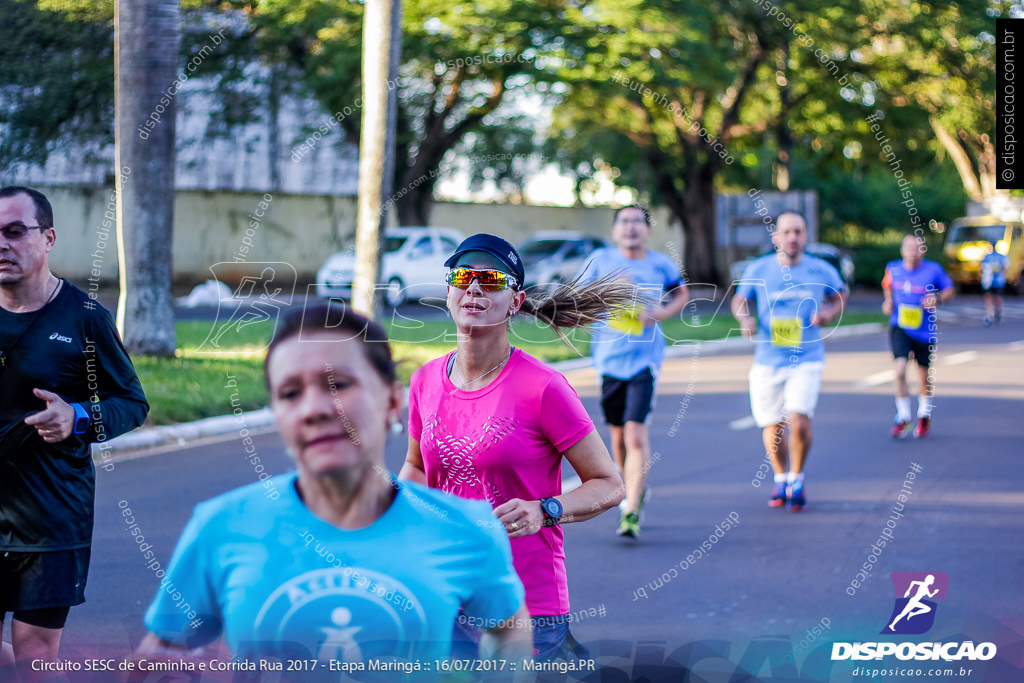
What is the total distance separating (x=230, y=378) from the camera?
11773 mm

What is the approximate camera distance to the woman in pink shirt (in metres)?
3.25

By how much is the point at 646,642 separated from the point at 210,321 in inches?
549

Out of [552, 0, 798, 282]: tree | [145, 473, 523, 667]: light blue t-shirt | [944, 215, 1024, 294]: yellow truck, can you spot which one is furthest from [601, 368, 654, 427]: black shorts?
[944, 215, 1024, 294]: yellow truck

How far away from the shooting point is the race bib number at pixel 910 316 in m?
11.2

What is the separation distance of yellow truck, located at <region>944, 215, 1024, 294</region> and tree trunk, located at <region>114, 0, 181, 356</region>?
30063 millimetres

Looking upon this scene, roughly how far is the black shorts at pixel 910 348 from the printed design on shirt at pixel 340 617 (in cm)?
994

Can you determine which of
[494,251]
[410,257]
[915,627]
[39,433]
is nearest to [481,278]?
[494,251]

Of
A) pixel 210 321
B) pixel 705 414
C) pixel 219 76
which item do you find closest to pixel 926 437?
pixel 705 414

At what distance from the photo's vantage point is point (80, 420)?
3600mm

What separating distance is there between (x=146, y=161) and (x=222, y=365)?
2.27 m

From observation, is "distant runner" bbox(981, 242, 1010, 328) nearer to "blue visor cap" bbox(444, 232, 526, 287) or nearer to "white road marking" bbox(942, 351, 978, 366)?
"white road marking" bbox(942, 351, 978, 366)

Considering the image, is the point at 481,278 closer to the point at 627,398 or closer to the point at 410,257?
the point at 627,398

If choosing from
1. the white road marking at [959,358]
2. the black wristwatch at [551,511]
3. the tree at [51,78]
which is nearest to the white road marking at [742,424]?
the tree at [51,78]

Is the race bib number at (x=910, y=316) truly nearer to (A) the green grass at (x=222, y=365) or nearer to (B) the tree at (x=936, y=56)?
(A) the green grass at (x=222, y=365)
